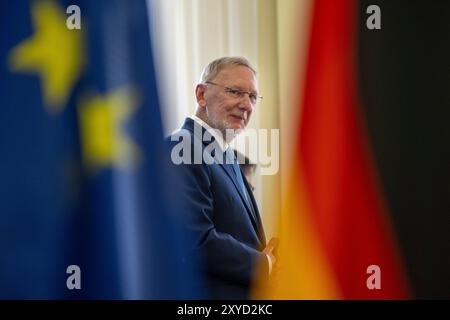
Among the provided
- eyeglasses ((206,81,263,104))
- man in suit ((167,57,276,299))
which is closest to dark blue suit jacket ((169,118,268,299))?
man in suit ((167,57,276,299))

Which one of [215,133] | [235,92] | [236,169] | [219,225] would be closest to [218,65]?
[235,92]

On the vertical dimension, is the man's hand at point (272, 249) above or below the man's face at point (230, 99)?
below

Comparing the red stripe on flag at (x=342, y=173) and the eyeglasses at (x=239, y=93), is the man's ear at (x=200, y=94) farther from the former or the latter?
the red stripe on flag at (x=342, y=173)

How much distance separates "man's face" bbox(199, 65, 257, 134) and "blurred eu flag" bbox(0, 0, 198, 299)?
16 centimetres

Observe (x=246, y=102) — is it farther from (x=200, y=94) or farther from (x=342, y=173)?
(x=342, y=173)

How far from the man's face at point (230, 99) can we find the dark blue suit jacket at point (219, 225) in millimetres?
71

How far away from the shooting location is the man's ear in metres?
1.83

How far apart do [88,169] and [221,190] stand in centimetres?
40

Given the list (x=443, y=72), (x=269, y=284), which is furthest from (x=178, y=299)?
(x=443, y=72)

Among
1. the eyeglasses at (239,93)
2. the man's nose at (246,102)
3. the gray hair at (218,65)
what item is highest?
the gray hair at (218,65)

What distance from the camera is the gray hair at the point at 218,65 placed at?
182cm

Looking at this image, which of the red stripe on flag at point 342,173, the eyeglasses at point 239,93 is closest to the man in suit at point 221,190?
the eyeglasses at point 239,93
